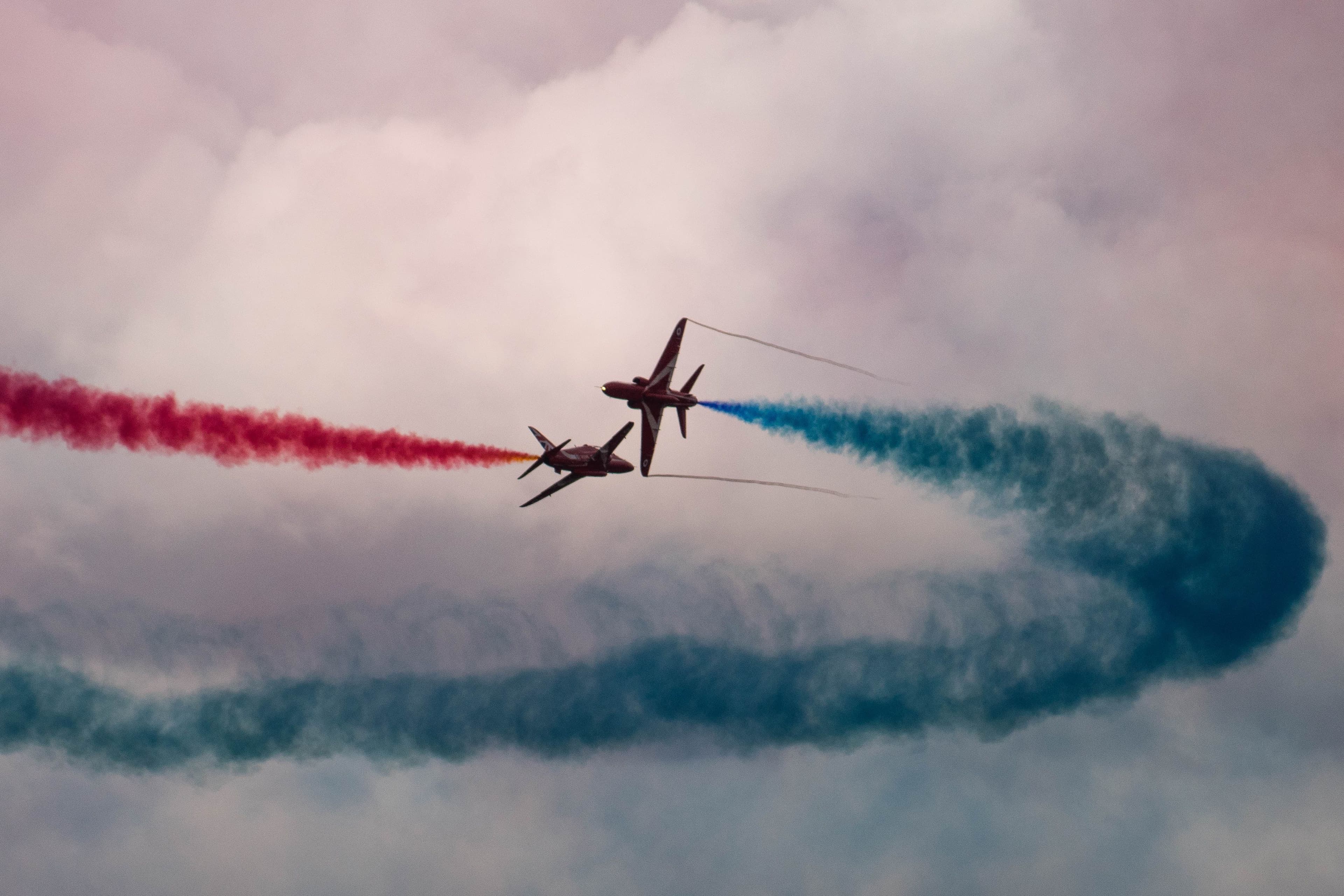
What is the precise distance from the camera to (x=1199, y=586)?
93.1 meters

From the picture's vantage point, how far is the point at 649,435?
7438 cm

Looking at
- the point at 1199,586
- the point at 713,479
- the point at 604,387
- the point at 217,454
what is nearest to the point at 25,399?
the point at 217,454

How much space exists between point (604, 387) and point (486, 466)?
863 centimetres

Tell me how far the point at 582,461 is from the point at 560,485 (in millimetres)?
2003

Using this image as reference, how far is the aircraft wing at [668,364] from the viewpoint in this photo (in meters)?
74.3

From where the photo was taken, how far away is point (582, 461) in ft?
240

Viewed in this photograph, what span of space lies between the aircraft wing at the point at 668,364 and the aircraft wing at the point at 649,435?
224mm

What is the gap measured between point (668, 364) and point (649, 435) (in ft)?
14.9

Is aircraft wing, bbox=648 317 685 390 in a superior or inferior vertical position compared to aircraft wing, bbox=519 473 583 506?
superior

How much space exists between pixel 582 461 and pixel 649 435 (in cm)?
444

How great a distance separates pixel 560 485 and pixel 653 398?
761 cm

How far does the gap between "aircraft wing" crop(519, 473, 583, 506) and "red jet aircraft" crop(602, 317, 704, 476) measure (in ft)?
13.2

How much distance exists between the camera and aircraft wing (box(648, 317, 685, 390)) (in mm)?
74312

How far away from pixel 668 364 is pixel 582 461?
8038 mm
